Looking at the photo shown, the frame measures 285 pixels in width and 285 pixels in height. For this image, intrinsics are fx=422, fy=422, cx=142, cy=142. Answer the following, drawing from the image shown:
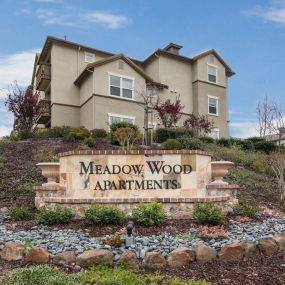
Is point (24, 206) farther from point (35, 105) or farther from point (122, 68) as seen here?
point (122, 68)

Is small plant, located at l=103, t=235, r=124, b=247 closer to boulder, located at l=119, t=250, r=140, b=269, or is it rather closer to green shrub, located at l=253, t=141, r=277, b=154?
boulder, located at l=119, t=250, r=140, b=269

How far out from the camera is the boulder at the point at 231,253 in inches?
259

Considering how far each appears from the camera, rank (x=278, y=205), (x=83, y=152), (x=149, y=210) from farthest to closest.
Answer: (x=278, y=205) → (x=83, y=152) → (x=149, y=210)

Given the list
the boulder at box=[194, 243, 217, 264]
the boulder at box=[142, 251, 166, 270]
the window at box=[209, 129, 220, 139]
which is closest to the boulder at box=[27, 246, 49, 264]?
the boulder at box=[142, 251, 166, 270]

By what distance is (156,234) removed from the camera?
8211mm

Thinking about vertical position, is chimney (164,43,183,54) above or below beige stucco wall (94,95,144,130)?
above

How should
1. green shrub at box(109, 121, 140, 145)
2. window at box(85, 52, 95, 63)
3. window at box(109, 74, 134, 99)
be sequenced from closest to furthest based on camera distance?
green shrub at box(109, 121, 140, 145) → window at box(109, 74, 134, 99) → window at box(85, 52, 95, 63)

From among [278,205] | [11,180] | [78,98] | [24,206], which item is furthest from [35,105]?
[278,205]

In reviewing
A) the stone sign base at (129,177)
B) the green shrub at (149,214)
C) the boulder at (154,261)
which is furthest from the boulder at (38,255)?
the stone sign base at (129,177)

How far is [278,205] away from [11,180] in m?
8.22

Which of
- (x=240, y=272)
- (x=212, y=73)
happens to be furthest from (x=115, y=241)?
(x=212, y=73)

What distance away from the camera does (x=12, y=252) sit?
6.66 metres

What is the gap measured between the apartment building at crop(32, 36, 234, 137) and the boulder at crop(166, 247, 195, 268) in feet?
64.8

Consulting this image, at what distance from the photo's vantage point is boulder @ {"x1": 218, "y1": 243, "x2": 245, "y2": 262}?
259 inches
